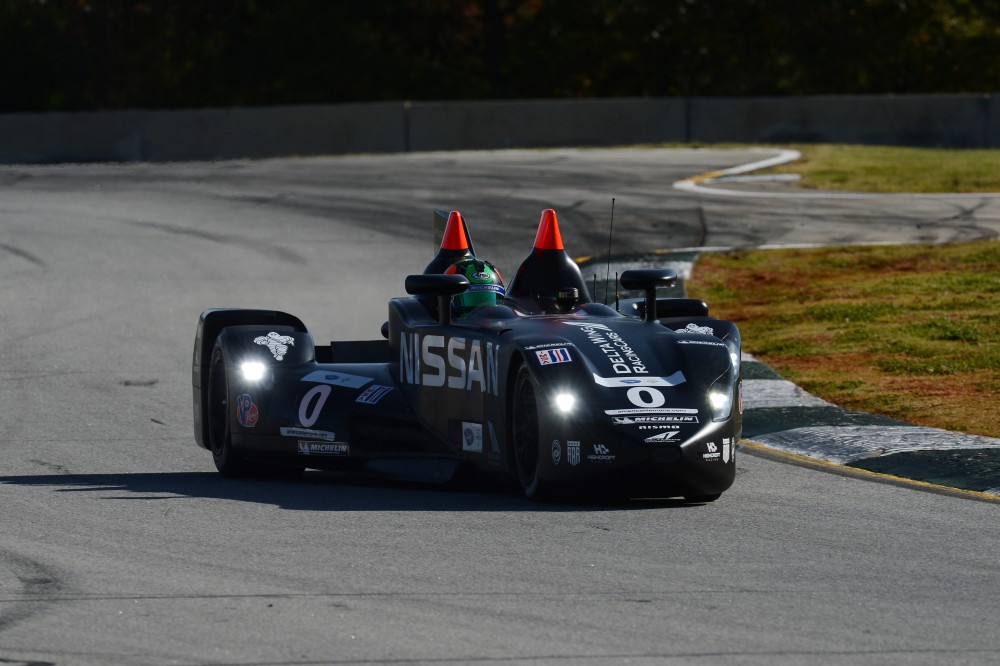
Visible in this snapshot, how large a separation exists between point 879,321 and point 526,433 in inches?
307

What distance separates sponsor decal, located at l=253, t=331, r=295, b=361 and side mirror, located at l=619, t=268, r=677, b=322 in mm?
2227

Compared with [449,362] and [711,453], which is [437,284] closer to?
[449,362]

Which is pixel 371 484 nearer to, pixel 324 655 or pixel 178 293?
pixel 324 655

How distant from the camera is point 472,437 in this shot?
368 inches

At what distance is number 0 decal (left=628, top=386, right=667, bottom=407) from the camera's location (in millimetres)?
8484

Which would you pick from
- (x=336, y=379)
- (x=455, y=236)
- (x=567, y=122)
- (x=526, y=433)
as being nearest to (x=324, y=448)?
(x=336, y=379)

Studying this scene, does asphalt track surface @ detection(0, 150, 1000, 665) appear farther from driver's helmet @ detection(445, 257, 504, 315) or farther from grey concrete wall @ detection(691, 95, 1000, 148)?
grey concrete wall @ detection(691, 95, 1000, 148)

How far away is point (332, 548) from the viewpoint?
7.49 m

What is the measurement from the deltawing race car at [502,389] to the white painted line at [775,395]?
4.92 feet

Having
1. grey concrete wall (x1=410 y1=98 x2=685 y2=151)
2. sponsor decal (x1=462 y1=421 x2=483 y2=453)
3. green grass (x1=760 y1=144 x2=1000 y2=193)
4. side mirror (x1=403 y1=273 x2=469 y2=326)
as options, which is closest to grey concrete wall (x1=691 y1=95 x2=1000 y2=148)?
grey concrete wall (x1=410 y1=98 x2=685 y2=151)

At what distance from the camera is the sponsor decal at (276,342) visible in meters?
10.7

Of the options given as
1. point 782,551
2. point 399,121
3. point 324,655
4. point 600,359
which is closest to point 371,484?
point 600,359

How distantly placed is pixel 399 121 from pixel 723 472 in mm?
28827

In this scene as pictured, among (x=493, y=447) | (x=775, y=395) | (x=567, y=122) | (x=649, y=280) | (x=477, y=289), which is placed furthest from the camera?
(x=567, y=122)
